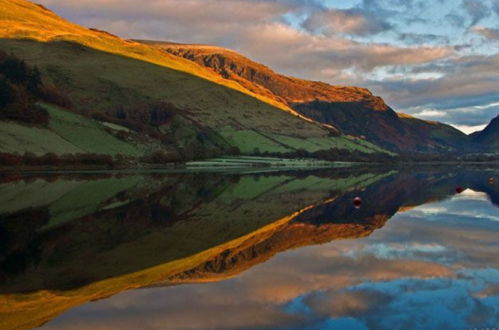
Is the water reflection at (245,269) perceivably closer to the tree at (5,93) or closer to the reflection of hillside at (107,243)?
the reflection of hillside at (107,243)

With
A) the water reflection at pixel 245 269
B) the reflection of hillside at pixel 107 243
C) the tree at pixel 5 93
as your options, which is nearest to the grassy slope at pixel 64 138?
the tree at pixel 5 93

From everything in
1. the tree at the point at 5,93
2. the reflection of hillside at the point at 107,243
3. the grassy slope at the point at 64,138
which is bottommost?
the reflection of hillside at the point at 107,243

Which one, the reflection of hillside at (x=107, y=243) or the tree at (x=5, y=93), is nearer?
the reflection of hillside at (x=107, y=243)

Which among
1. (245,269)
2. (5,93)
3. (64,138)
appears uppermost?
(5,93)

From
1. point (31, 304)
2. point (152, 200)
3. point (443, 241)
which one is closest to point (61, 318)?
point (31, 304)

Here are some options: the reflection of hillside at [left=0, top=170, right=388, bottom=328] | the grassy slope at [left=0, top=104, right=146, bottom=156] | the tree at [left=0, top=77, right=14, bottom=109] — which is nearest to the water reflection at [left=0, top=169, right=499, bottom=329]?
the reflection of hillside at [left=0, top=170, right=388, bottom=328]

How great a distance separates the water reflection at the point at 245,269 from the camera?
11734 millimetres

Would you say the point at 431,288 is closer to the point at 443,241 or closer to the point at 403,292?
the point at 403,292

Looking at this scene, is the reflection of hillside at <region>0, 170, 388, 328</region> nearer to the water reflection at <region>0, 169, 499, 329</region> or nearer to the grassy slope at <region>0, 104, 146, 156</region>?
the water reflection at <region>0, 169, 499, 329</region>

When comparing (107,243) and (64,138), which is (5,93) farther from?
(107,243)

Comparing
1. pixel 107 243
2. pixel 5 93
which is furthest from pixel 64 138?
pixel 107 243

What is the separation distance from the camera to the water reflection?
1173 cm

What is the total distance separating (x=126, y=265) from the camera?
1736 cm

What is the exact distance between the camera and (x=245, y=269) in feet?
55.2
